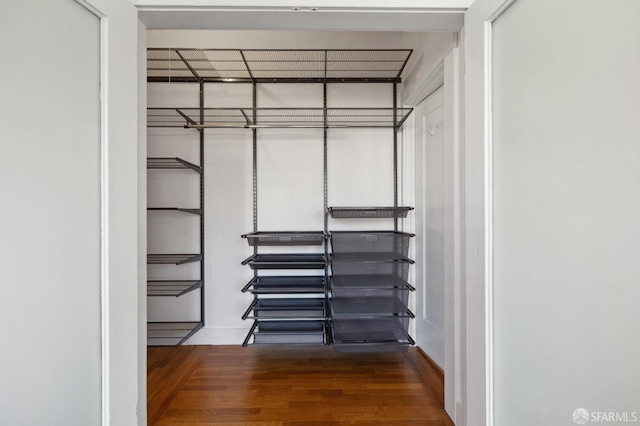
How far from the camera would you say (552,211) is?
0.62 m

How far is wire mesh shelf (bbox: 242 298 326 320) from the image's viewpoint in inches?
73.4

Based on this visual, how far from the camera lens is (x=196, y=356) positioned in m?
1.95

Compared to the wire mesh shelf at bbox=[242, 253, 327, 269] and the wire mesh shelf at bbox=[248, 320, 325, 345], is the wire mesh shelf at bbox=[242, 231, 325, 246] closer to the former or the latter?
the wire mesh shelf at bbox=[242, 253, 327, 269]

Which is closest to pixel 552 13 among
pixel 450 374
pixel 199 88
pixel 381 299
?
pixel 450 374

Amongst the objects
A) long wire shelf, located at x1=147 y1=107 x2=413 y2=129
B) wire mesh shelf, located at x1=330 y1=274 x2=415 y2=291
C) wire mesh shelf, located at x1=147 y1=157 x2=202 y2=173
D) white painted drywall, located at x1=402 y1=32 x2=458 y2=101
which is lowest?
wire mesh shelf, located at x1=330 y1=274 x2=415 y2=291

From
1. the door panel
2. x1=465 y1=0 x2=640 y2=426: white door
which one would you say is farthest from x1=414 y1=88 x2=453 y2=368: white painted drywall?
x1=465 y1=0 x2=640 y2=426: white door

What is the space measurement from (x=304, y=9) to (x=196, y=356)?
81.6 inches
